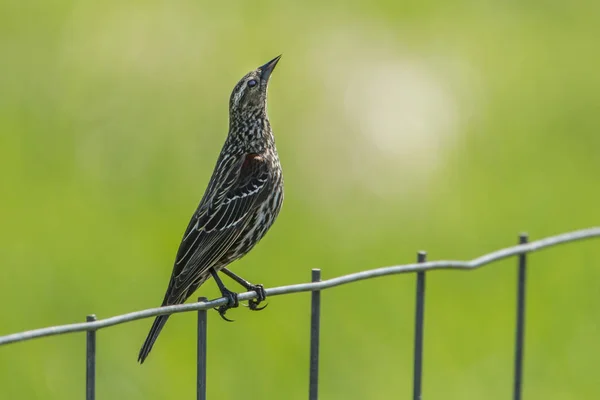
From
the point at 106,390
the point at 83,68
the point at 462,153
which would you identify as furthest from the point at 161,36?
the point at 106,390

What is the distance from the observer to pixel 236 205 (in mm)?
6723

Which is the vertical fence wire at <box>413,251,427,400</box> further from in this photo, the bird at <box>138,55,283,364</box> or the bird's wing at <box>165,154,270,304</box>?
the bird's wing at <box>165,154,270,304</box>

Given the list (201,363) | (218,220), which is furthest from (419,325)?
(218,220)

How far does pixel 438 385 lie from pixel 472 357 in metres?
0.56

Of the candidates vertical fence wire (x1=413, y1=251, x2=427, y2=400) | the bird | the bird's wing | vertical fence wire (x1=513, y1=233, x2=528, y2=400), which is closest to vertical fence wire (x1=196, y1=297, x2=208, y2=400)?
vertical fence wire (x1=413, y1=251, x2=427, y2=400)

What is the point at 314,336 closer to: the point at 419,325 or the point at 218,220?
the point at 419,325

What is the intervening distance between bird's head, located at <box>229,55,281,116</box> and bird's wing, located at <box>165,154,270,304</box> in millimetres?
383

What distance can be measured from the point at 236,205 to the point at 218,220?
0.15 m

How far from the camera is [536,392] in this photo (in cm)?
1084

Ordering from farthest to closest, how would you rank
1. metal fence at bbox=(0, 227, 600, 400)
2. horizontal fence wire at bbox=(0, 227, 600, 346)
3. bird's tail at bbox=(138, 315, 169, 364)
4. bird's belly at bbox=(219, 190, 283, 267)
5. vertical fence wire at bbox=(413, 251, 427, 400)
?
1. bird's belly at bbox=(219, 190, 283, 267)
2. bird's tail at bbox=(138, 315, 169, 364)
3. vertical fence wire at bbox=(413, 251, 427, 400)
4. metal fence at bbox=(0, 227, 600, 400)
5. horizontal fence wire at bbox=(0, 227, 600, 346)

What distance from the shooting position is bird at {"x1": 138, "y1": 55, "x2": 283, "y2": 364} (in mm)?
6406

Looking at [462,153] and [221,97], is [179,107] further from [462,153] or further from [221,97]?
[462,153]

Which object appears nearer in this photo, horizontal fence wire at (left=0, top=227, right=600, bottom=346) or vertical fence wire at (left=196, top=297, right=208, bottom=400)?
horizontal fence wire at (left=0, top=227, right=600, bottom=346)

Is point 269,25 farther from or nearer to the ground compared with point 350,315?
farther from the ground
